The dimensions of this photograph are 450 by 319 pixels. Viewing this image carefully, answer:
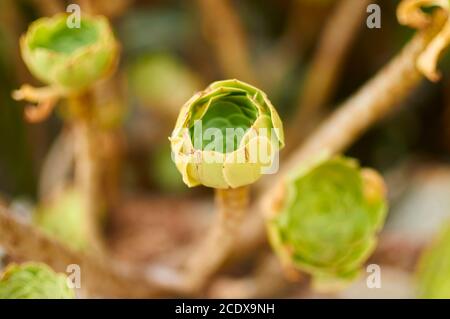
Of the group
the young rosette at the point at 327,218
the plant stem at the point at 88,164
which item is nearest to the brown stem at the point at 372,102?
the young rosette at the point at 327,218

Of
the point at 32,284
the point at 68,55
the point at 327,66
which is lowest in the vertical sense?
the point at 32,284

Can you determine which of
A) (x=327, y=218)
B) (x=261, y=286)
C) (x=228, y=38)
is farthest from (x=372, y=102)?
(x=228, y=38)

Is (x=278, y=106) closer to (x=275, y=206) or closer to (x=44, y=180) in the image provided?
(x=44, y=180)

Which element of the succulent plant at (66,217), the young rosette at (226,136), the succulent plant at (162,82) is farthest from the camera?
the succulent plant at (162,82)

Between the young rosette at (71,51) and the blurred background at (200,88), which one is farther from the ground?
the blurred background at (200,88)

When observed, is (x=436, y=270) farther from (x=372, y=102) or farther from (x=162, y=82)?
(x=162, y=82)

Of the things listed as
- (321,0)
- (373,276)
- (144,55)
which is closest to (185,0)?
(144,55)

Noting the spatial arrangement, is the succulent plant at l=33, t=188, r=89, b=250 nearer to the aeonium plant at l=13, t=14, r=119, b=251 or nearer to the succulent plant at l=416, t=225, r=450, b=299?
the aeonium plant at l=13, t=14, r=119, b=251

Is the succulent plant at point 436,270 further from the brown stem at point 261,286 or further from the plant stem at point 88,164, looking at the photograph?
the plant stem at point 88,164
